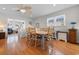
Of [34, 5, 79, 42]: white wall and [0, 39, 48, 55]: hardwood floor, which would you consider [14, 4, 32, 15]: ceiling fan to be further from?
[0, 39, 48, 55]: hardwood floor

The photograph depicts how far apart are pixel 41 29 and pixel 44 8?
648mm

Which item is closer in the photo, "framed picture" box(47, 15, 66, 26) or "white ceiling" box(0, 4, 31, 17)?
"white ceiling" box(0, 4, 31, 17)

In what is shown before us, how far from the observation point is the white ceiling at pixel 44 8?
2902 mm

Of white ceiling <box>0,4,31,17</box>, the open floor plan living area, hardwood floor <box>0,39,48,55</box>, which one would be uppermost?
white ceiling <box>0,4,31,17</box>

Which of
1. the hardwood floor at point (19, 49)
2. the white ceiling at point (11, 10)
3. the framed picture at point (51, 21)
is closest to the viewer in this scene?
the white ceiling at point (11, 10)

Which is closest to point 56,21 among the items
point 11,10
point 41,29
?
point 41,29

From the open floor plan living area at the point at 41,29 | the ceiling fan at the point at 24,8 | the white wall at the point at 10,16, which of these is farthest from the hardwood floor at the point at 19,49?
the ceiling fan at the point at 24,8

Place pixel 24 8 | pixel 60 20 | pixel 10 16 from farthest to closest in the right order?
1. pixel 60 20
2. pixel 10 16
3. pixel 24 8

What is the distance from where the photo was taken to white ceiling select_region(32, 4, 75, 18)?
2.90 m

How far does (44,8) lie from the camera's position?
3021 millimetres

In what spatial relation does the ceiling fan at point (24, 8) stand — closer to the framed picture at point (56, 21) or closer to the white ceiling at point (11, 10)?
the white ceiling at point (11, 10)

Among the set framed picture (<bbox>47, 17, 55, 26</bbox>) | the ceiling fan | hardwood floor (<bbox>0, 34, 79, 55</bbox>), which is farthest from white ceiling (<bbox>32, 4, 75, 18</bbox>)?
hardwood floor (<bbox>0, 34, 79, 55</bbox>)

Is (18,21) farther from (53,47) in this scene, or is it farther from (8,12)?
(53,47)

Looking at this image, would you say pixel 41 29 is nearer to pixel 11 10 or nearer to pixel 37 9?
pixel 37 9
